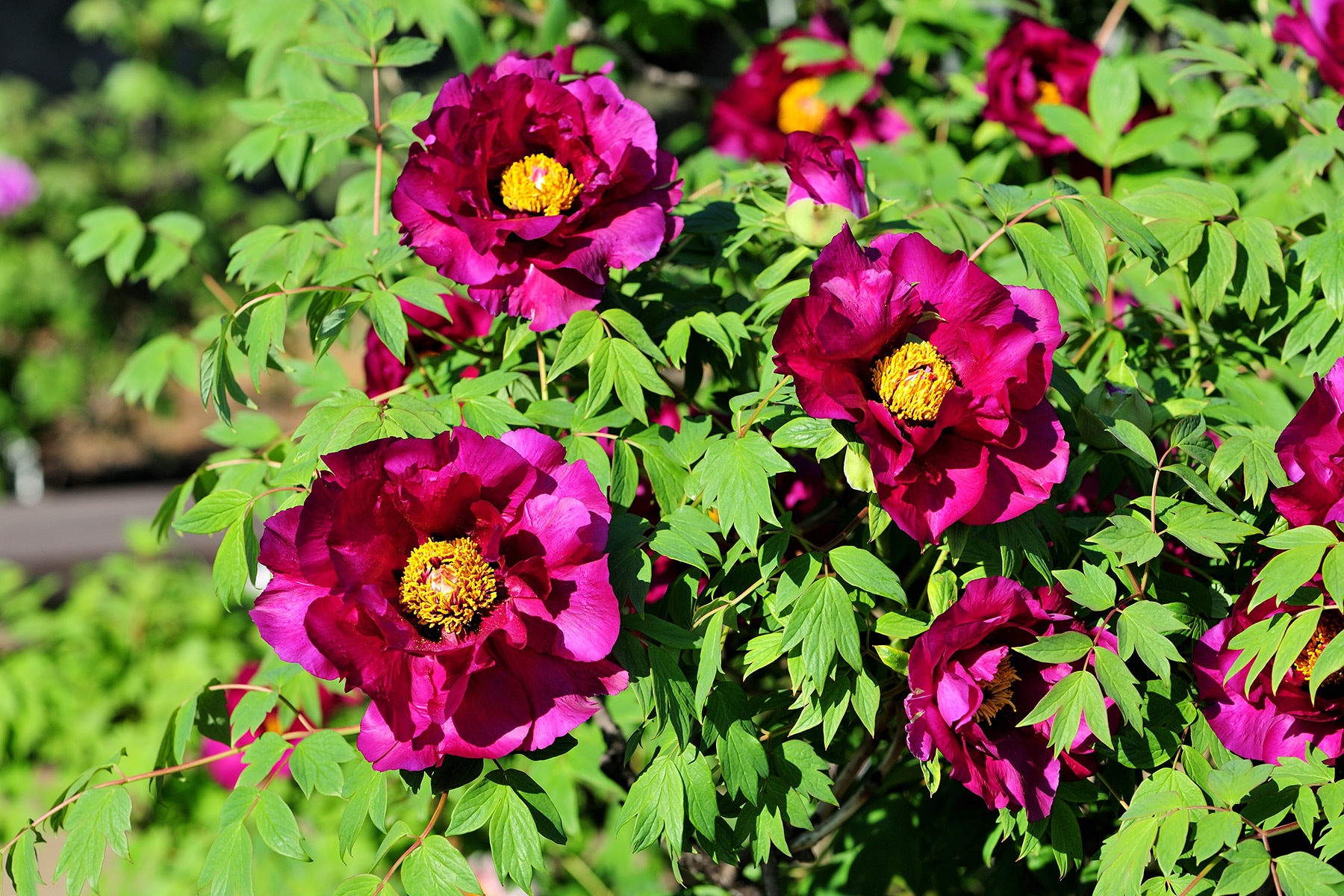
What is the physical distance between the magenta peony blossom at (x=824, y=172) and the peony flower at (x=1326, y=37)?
2.94ft

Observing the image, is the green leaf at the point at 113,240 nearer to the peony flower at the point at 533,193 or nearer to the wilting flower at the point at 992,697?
the peony flower at the point at 533,193

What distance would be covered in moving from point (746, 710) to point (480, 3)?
194cm

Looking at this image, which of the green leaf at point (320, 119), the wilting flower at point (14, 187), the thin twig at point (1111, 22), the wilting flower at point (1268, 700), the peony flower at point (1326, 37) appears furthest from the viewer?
the wilting flower at point (14, 187)

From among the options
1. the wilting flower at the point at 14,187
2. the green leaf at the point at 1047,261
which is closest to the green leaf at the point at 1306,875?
the green leaf at the point at 1047,261

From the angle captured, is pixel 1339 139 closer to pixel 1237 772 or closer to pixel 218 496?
pixel 1237 772

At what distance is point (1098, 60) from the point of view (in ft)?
5.85

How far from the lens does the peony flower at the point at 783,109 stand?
6.77 ft

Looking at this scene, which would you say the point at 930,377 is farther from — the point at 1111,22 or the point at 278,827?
the point at 1111,22

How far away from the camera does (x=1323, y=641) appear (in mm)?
990

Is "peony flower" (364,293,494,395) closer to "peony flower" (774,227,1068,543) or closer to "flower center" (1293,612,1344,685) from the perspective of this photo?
"peony flower" (774,227,1068,543)

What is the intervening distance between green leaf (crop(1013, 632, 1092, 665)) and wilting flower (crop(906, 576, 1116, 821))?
23 millimetres

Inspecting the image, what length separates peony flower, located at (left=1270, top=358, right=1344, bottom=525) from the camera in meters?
0.91

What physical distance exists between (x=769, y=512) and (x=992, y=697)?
0.29 metres

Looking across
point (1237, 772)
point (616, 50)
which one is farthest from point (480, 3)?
point (1237, 772)
